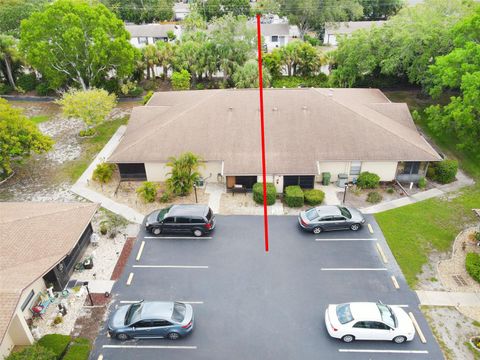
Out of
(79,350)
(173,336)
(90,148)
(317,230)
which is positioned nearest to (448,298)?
(317,230)

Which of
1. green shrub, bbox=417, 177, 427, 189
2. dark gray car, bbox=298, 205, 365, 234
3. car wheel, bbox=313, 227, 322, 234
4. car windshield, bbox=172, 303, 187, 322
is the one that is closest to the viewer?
car windshield, bbox=172, 303, 187, 322

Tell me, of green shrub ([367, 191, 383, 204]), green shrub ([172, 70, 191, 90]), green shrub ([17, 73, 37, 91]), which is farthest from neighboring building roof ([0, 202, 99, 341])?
green shrub ([17, 73, 37, 91])

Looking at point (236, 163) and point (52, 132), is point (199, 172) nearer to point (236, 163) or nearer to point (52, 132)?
point (236, 163)

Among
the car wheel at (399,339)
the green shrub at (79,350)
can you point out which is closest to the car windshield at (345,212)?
the car wheel at (399,339)

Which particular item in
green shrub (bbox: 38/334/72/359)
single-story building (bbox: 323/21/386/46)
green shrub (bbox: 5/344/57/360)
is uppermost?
single-story building (bbox: 323/21/386/46)

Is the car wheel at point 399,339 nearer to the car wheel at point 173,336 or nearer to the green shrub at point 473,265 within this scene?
the green shrub at point 473,265

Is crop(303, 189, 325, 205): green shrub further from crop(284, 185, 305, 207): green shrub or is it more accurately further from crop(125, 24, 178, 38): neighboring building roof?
crop(125, 24, 178, 38): neighboring building roof
